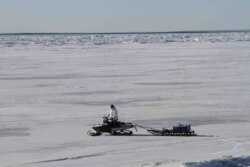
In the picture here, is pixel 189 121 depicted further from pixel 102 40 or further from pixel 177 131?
pixel 102 40

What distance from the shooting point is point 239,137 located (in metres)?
12.7

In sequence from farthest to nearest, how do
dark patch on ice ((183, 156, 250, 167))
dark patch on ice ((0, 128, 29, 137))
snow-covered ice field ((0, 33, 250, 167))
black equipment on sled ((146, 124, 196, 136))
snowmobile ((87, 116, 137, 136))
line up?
snowmobile ((87, 116, 137, 136)) → dark patch on ice ((0, 128, 29, 137)) → black equipment on sled ((146, 124, 196, 136)) → snow-covered ice field ((0, 33, 250, 167)) → dark patch on ice ((183, 156, 250, 167))

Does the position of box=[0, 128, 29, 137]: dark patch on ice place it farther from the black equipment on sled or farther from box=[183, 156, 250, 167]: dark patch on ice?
box=[183, 156, 250, 167]: dark patch on ice

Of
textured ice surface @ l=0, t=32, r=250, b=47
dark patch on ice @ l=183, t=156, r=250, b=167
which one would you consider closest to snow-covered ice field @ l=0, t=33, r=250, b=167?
dark patch on ice @ l=183, t=156, r=250, b=167

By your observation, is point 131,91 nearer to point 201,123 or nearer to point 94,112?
point 94,112

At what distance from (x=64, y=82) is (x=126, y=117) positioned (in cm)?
1005

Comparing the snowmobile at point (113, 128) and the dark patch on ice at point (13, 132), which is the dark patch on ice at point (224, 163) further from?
the dark patch on ice at point (13, 132)

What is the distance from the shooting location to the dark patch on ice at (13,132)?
13.3 meters

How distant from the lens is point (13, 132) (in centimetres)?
1357

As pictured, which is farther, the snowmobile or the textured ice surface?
the textured ice surface

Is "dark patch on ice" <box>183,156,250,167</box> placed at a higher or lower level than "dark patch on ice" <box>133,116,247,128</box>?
higher

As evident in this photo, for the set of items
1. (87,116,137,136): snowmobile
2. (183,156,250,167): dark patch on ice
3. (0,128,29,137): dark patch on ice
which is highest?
(183,156,250,167): dark patch on ice

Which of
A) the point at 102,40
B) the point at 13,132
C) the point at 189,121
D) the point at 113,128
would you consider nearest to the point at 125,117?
the point at 189,121

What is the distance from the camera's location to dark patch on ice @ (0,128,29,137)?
13.3 metres
